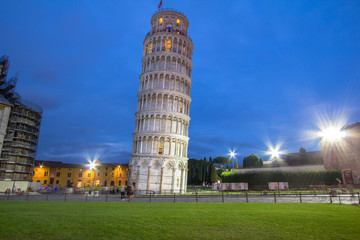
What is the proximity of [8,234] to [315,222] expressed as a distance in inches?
484

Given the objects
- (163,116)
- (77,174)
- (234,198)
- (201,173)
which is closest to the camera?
(234,198)

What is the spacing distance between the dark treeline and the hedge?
29.8m

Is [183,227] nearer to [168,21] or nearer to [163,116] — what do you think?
[163,116]

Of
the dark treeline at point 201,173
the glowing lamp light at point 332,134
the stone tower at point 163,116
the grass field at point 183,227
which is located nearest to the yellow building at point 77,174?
the dark treeline at point 201,173

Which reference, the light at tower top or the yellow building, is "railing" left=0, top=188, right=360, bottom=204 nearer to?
the light at tower top

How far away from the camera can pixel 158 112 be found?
49.1 m

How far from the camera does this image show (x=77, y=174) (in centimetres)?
10194

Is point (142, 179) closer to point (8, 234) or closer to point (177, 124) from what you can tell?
point (177, 124)

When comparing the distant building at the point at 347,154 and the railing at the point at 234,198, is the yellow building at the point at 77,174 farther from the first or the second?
the distant building at the point at 347,154

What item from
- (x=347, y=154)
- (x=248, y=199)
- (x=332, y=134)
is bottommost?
(x=248, y=199)

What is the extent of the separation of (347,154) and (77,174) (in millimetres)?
96008

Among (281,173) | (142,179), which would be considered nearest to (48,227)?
(142,179)

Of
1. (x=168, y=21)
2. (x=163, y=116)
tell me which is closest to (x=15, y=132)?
(x=163, y=116)

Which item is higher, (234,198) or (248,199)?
(248,199)
